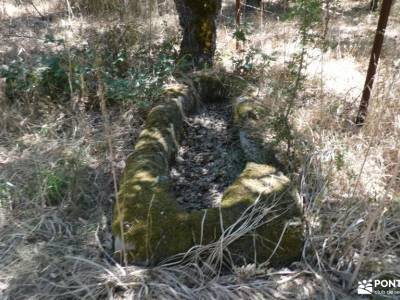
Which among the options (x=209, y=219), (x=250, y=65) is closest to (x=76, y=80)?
(x=250, y=65)

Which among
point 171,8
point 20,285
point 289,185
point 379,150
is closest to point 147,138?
point 289,185

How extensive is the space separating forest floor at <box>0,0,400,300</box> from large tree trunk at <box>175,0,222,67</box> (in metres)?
0.21

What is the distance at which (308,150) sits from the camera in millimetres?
2979

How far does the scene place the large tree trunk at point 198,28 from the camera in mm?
4238

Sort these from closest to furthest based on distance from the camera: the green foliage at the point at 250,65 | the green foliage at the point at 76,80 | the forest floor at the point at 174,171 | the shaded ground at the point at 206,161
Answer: the forest floor at the point at 174,171, the shaded ground at the point at 206,161, the green foliage at the point at 76,80, the green foliage at the point at 250,65

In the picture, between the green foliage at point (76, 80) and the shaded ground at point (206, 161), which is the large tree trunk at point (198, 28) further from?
the shaded ground at point (206, 161)

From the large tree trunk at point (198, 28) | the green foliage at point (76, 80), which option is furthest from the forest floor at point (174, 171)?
the large tree trunk at point (198, 28)

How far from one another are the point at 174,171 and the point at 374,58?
1761 millimetres

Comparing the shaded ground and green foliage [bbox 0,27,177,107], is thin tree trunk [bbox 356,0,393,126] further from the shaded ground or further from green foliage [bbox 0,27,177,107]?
green foliage [bbox 0,27,177,107]

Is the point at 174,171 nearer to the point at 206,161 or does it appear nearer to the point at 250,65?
the point at 206,161

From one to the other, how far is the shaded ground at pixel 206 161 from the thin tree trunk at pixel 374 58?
3.60 ft

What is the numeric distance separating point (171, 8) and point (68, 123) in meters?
3.52

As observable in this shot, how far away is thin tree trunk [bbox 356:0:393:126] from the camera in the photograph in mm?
2914

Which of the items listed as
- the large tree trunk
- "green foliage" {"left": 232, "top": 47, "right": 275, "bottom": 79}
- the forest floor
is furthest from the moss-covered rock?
the large tree trunk
